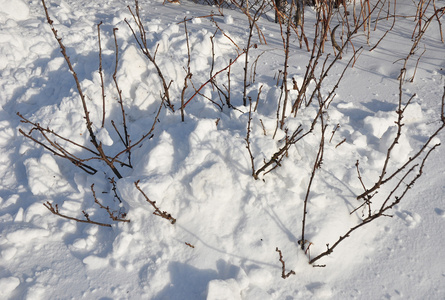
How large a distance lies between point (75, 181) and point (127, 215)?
481mm

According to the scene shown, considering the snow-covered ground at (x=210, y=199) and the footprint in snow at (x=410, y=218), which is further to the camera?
the footprint in snow at (x=410, y=218)

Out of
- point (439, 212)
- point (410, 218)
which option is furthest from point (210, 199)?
point (439, 212)

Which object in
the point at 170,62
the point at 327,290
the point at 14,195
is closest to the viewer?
the point at 327,290

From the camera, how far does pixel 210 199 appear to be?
1745mm

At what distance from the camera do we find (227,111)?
2381 mm

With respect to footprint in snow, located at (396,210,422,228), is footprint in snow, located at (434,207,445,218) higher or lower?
higher

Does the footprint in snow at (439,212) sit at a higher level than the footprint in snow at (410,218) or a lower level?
higher

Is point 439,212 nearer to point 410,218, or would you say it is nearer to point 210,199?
point 410,218

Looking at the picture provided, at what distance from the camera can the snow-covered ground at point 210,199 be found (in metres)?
1.55

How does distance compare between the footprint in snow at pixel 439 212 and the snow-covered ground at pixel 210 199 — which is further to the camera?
the footprint in snow at pixel 439 212

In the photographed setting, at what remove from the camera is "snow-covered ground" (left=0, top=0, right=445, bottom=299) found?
155 cm

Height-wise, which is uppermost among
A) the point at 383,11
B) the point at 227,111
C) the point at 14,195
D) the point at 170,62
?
the point at 383,11

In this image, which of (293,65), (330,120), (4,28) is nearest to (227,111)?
(330,120)

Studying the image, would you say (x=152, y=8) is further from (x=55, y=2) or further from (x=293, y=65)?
(x=293, y=65)
